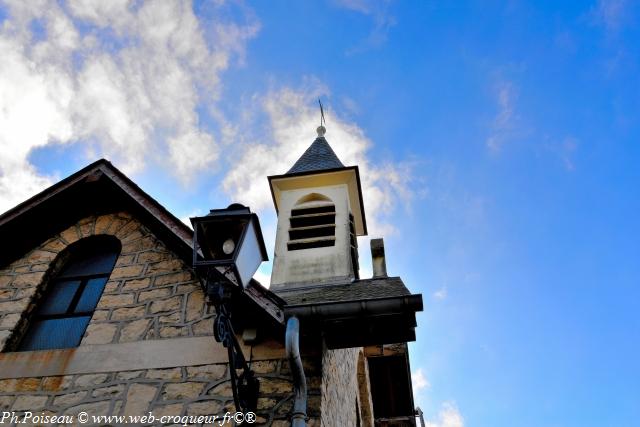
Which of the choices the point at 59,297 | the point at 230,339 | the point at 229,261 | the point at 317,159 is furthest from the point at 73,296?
the point at 317,159

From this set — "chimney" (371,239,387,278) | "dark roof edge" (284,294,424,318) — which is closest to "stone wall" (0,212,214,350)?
"dark roof edge" (284,294,424,318)

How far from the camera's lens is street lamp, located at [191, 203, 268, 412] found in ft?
11.4

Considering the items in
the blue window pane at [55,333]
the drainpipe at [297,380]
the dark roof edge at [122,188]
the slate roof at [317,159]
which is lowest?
the drainpipe at [297,380]

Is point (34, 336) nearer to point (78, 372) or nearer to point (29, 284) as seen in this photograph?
point (29, 284)

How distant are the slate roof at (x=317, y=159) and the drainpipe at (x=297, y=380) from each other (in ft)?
17.4

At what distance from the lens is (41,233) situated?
6.14m

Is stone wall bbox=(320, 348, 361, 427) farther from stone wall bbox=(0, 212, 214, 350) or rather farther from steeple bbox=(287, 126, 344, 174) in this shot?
steeple bbox=(287, 126, 344, 174)

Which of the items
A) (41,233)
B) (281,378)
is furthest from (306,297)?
(41,233)

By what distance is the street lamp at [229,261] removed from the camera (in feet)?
11.4

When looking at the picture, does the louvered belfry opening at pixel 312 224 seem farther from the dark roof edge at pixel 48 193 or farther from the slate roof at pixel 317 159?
the dark roof edge at pixel 48 193

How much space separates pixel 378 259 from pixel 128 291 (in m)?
2.72

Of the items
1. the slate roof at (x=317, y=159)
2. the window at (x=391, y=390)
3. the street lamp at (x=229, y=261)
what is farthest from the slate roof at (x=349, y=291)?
the slate roof at (x=317, y=159)

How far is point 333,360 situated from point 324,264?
2213 mm

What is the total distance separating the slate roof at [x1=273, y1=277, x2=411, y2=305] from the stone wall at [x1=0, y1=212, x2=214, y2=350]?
3.09 ft
